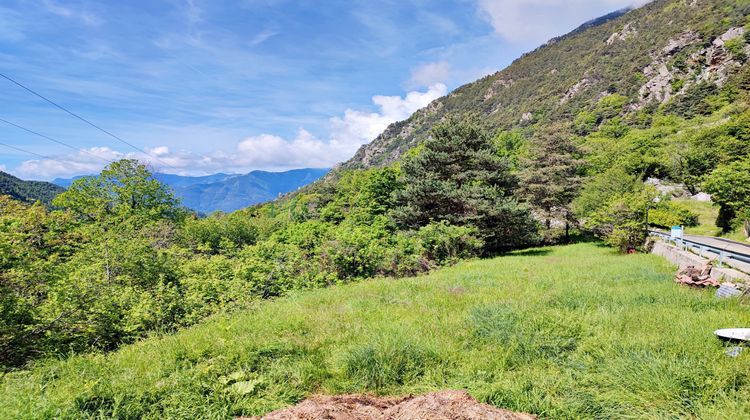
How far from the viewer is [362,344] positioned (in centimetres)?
484

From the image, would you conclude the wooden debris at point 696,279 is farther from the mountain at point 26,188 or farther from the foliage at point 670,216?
the mountain at point 26,188

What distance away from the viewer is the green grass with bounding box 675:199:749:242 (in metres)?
26.0

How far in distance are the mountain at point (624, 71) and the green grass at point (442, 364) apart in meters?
23.1

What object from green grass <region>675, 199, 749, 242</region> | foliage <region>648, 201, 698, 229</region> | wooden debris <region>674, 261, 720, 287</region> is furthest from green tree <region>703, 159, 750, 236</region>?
wooden debris <region>674, 261, 720, 287</region>

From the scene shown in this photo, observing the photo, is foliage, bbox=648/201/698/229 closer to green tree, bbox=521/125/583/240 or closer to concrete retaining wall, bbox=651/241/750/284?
green tree, bbox=521/125/583/240

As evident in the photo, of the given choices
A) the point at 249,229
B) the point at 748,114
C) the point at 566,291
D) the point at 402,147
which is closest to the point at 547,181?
the point at 566,291

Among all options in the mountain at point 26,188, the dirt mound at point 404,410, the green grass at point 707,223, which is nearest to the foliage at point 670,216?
the green grass at point 707,223

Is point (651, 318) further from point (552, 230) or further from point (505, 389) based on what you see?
point (552, 230)

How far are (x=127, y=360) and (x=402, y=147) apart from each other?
17130 centimetres

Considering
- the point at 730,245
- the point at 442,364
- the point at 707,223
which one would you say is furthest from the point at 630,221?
the point at 707,223

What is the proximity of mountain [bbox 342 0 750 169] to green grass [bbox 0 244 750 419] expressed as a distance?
2312 centimetres

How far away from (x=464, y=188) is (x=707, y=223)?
27150 millimetres

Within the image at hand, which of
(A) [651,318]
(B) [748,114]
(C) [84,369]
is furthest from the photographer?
(B) [748,114]

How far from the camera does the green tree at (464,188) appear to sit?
21.9 metres
